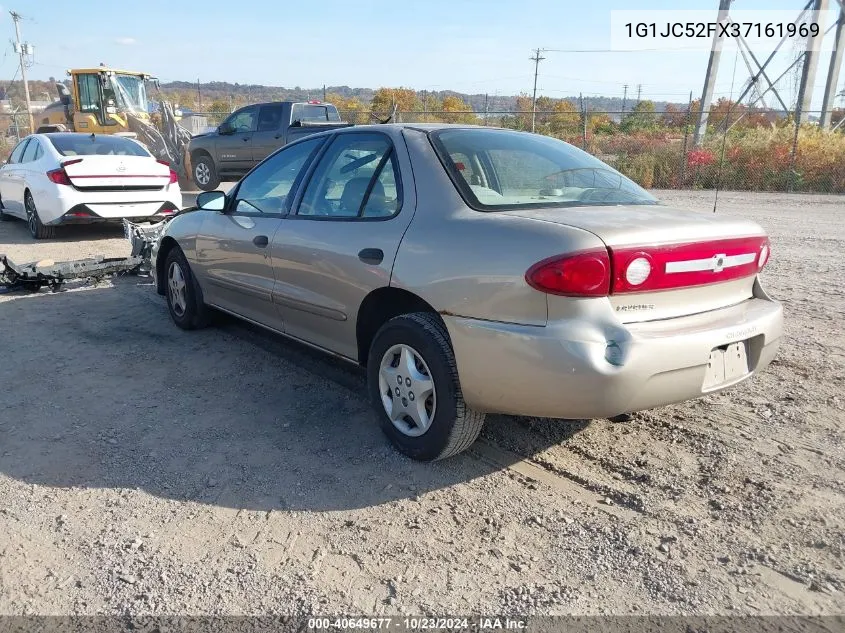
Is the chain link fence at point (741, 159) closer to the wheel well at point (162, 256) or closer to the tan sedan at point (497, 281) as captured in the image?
the wheel well at point (162, 256)

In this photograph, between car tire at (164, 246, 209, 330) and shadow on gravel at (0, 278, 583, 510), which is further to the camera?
car tire at (164, 246, 209, 330)

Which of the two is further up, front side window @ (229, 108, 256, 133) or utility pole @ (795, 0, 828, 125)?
utility pole @ (795, 0, 828, 125)

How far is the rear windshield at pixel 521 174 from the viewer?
11.0 ft

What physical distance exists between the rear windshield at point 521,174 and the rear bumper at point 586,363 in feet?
2.41

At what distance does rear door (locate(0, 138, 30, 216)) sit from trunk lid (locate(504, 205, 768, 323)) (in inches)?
404

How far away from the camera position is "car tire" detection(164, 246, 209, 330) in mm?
5445

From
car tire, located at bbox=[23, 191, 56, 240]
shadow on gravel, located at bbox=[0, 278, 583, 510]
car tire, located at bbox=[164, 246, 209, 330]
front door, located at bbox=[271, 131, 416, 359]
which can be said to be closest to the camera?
shadow on gravel, located at bbox=[0, 278, 583, 510]

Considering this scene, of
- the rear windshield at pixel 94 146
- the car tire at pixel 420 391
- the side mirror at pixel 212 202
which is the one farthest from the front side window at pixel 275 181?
the rear windshield at pixel 94 146

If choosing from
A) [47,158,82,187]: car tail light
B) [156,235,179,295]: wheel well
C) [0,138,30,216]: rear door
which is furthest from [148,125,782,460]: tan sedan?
[0,138,30,216]: rear door

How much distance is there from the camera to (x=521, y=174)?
3.63m

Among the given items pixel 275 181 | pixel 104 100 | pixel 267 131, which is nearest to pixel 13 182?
pixel 267 131

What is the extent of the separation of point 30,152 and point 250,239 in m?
8.02

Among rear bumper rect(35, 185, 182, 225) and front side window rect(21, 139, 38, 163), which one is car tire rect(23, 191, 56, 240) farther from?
front side window rect(21, 139, 38, 163)

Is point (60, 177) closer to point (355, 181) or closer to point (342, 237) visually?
point (355, 181)
